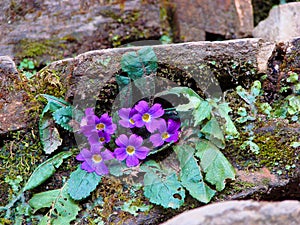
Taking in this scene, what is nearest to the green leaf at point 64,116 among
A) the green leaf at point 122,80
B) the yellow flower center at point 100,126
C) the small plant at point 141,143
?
the small plant at point 141,143

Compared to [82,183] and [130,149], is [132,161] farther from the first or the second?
[82,183]

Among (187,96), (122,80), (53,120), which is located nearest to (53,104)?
(53,120)

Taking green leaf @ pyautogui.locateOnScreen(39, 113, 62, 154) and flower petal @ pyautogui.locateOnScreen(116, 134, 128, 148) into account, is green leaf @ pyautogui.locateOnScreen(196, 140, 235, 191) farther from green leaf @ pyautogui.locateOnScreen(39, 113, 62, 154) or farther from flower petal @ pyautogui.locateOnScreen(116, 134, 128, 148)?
green leaf @ pyautogui.locateOnScreen(39, 113, 62, 154)

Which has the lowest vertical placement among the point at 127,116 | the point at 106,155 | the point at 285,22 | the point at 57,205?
the point at 57,205

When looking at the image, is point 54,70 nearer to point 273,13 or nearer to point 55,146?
point 55,146

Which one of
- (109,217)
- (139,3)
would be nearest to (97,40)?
(139,3)

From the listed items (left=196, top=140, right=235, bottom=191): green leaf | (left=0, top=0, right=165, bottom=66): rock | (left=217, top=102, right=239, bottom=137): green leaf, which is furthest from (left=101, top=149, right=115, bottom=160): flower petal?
(left=0, top=0, right=165, bottom=66): rock
